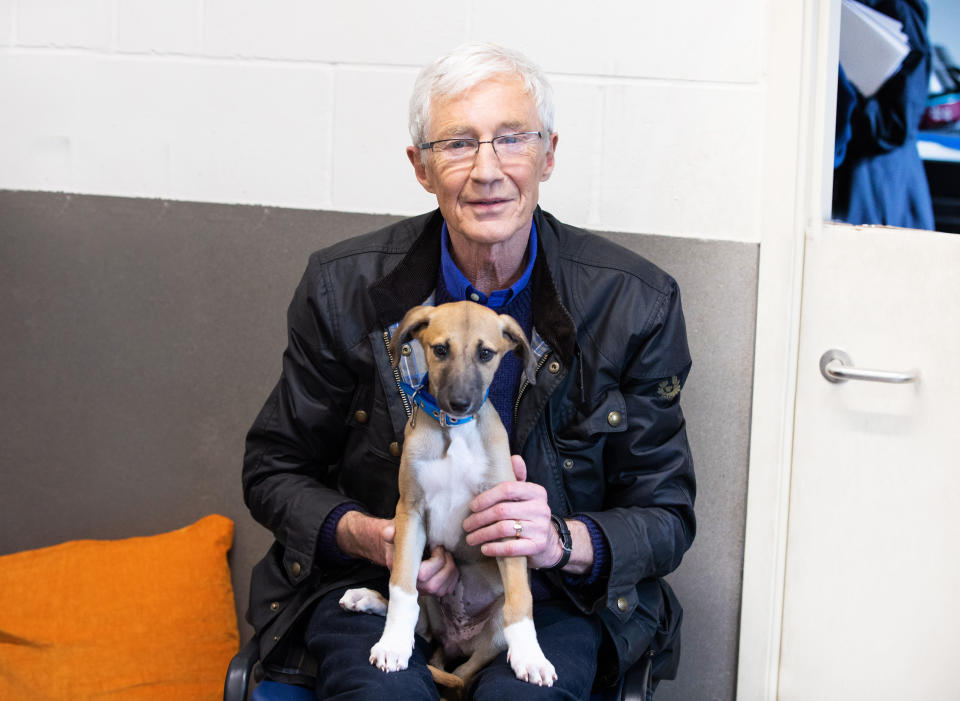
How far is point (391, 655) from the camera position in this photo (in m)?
1.47

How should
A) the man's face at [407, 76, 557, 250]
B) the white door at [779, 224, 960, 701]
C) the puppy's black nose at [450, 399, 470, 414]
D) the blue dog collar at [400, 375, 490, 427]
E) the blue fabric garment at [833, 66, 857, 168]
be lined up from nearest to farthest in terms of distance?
1. the puppy's black nose at [450, 399, 470, 414]
2. the blue dog collar at [400, 375, 490, 427]
3. the man's face at [407, 76, 557, 250]
4. the white door at [779, 224, 960, 701]
5. the blue fabric garment at [833, 66, 857, 168]

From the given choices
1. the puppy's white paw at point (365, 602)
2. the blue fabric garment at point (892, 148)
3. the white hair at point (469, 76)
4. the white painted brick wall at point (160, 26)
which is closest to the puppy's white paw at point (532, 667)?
the puppy's white paw at point (365, 602)

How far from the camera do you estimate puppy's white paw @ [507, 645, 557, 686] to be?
1.43m

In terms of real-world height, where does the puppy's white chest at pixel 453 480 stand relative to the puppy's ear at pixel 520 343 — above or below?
below

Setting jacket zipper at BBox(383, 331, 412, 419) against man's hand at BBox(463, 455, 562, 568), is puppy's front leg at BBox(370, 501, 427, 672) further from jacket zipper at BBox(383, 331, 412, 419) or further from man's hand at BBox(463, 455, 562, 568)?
jacket zipper at BBox(383, 331, 412, 419)

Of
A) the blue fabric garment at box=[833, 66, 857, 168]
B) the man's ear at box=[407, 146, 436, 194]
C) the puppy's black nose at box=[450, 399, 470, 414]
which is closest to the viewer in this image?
the puppy's black nose at box=[450, 399, 470, 414]

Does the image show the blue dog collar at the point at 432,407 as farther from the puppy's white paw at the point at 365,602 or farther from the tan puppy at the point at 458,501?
the puppy's white paw at the point at 365,602

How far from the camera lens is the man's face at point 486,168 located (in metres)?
1.61

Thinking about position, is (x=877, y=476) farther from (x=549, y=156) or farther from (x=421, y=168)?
(x=421, y=168)

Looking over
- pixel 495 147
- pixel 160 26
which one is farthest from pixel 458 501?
pixel 160 26

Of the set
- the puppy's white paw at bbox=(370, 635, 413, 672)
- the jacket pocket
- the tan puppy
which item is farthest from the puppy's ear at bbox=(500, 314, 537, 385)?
the puppy's white paw at bbox=(370, 635, 413, 672)

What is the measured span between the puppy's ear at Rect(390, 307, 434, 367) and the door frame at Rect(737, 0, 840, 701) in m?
0.90

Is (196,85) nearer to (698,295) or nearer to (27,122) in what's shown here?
(27,122)

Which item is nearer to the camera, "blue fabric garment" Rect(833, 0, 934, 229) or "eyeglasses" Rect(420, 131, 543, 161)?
"eyeglasses" Rect(420, 131, 543, 161)
